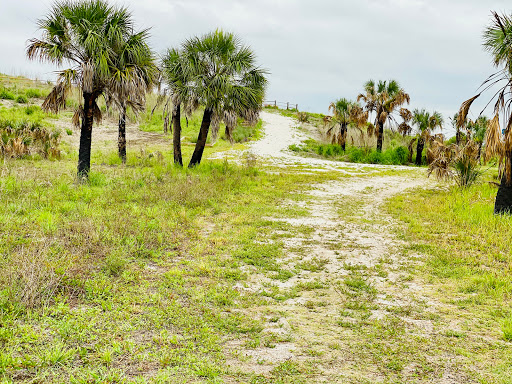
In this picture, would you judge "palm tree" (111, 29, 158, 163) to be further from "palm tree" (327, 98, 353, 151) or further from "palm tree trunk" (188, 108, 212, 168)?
"palm tree" (327, 98, 353, 151)

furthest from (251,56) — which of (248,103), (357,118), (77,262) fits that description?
(357,118)

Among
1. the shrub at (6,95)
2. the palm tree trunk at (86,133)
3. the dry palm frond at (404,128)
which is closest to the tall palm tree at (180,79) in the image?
the palm tree trunk at (86,133)

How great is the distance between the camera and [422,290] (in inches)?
217

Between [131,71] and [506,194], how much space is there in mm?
12157

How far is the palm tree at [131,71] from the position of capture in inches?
494

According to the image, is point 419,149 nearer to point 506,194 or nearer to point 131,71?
point 506,194

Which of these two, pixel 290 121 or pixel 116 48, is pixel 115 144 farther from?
pixel 290 121

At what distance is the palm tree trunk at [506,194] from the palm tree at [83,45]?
11754 mm

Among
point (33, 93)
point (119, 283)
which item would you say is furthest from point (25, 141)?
point (33, 93)

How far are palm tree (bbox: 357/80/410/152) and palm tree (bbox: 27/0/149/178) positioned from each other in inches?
956

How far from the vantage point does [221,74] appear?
16.4 metres

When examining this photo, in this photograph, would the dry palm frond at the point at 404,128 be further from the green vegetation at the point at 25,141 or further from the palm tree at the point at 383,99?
the green vegetation at the point at 25,141

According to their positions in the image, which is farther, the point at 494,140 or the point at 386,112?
the point at 386,112

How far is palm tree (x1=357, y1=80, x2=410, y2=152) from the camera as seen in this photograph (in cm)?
3158
